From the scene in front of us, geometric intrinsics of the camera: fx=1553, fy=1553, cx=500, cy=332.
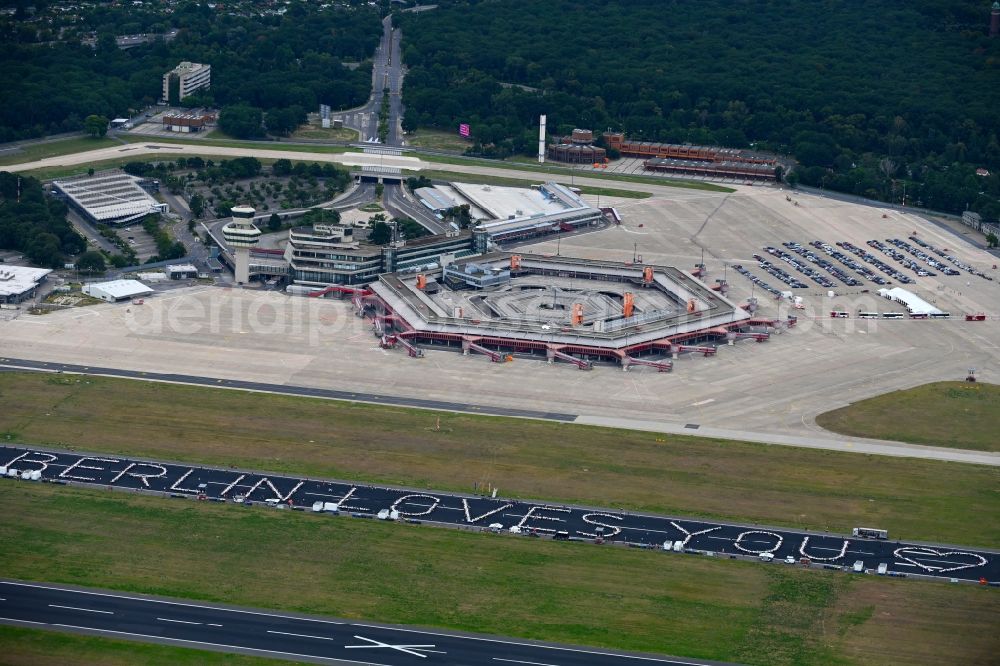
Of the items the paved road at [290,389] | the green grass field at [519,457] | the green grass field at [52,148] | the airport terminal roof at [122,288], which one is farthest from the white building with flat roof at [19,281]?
the green grass field at [52,148]

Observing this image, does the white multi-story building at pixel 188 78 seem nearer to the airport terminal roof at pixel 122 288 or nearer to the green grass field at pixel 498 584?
the airport terminal roof at pixel 122 288

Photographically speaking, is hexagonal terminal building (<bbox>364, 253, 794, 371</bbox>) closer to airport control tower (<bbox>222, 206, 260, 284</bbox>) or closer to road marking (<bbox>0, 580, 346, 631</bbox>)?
airport control tower (<bbox>222, 206, 260, 284</bbox>)

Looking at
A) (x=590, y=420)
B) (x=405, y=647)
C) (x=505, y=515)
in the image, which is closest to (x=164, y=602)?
(x=405, y=647)

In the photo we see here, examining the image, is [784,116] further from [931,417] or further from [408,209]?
[931,417]

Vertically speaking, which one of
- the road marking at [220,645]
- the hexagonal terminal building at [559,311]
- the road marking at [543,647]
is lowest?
the road marking at [220,645]

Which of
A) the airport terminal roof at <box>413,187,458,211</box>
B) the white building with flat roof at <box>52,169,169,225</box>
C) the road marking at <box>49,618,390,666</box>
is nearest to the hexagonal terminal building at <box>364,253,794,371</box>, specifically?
the airport terminal roof at <box>413,187,458,211</box>
